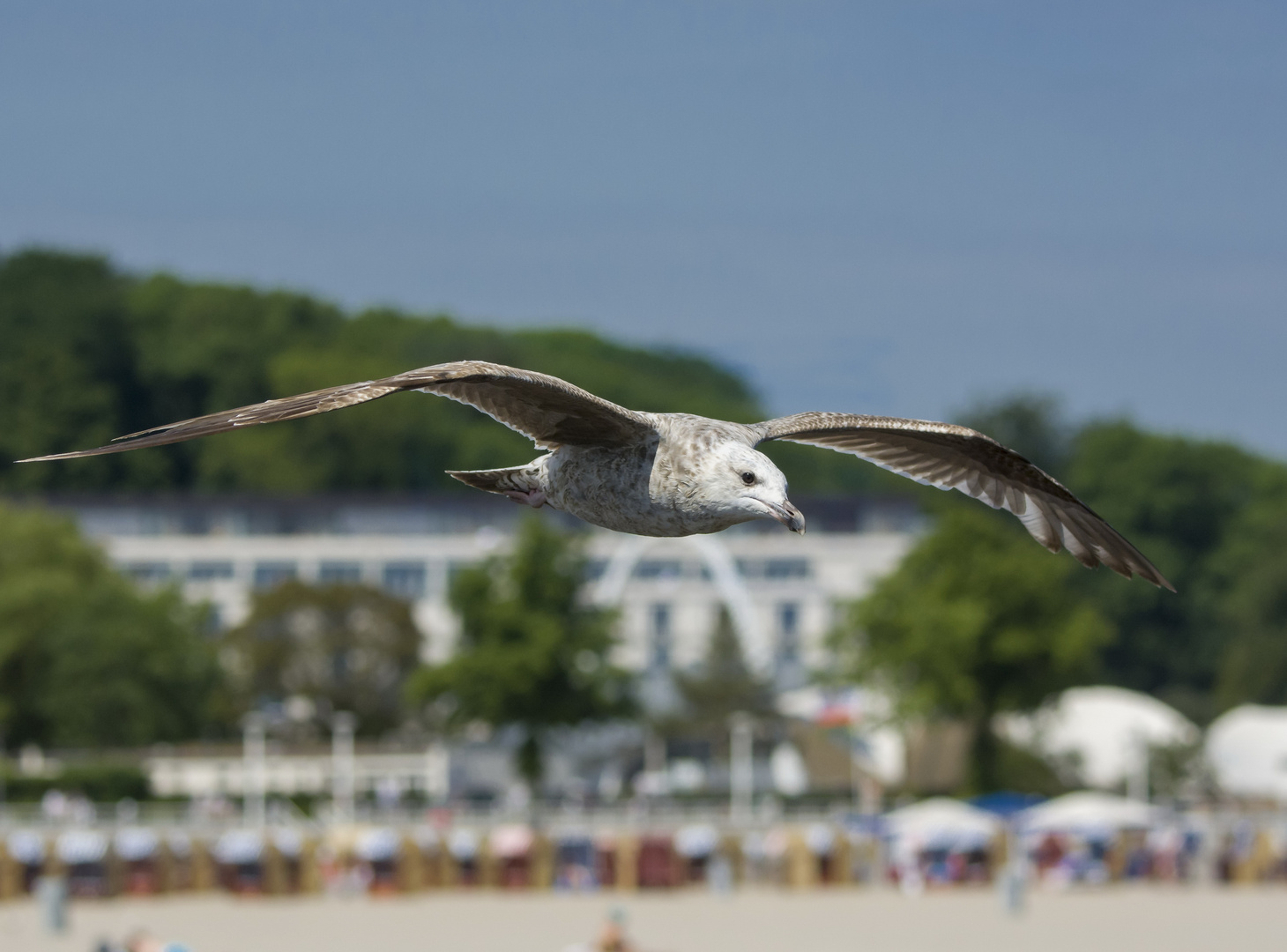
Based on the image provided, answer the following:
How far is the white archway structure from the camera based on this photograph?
102688 mm

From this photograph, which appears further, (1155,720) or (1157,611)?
(1157,611)

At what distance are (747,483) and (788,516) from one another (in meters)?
0.54

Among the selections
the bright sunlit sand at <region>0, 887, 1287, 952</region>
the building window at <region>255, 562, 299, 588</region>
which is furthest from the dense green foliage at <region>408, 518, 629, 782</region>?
the building window at <region>255, 562, 299, 588</region>

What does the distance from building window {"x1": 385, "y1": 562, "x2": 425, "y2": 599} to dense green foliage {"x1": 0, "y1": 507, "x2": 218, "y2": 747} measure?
29434mm

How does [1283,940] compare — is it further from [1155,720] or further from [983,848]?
[1155,720]

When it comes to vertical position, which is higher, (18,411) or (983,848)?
(18,411)

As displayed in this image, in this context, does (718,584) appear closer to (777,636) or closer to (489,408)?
(777,636)

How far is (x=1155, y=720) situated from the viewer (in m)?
89.3

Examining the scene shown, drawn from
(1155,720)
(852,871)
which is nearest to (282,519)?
(1155,720)

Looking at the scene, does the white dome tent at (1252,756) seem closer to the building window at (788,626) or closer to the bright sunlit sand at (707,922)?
the bright sunlit sand at (707,922)

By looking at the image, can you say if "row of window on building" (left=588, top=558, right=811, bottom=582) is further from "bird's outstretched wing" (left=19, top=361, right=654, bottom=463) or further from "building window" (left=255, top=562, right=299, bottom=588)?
"bird's outstretched wing" (left=19, top=361, right=654, bottom=463)

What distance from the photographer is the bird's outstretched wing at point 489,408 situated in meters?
12.8

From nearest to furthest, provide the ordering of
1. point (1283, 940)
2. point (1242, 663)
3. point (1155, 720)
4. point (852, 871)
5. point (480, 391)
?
point (480, 391)
point (1283, 940)
point (852, 871)
point (1155, 720)
point (1242, 663)

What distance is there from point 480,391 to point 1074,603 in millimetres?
60970
